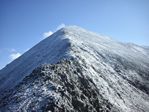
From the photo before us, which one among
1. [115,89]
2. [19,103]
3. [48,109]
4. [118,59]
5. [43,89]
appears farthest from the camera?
[118,59]

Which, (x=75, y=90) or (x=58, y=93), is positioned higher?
(x=58, y=93)

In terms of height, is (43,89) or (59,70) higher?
(59,70)

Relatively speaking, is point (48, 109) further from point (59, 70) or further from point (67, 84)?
point (59, 70)

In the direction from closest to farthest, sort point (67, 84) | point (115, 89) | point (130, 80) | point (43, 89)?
point (43, 89), point (67, 84), point (115, 89), point (130, 80)

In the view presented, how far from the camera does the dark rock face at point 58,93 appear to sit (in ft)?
53.3

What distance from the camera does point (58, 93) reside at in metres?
17.5

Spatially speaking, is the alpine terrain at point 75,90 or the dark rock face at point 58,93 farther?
the alpine terrain at point 75,90

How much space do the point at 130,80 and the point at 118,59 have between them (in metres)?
8.67

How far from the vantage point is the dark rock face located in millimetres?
16250

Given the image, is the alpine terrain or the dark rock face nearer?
the dark rock face

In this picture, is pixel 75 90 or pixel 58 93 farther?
pixel 75 90

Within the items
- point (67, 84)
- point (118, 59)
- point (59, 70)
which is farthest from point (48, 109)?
point (118, 59)

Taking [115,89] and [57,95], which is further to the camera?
[115,89]

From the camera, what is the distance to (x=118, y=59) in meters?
37.4
